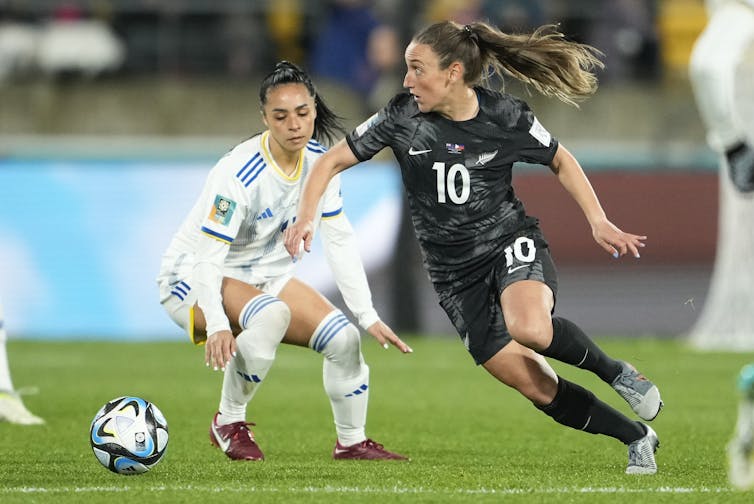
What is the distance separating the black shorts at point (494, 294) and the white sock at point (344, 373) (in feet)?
2.02

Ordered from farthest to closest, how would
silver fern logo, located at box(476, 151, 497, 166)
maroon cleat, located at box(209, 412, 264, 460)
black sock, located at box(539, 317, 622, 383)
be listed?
1. maroon cleat, located at box(209, 412, 264, 460)
2. silver fern logo, located at box(476, 151, 497, 166)
3. black sock, located at box(539, 317, 622, 383)

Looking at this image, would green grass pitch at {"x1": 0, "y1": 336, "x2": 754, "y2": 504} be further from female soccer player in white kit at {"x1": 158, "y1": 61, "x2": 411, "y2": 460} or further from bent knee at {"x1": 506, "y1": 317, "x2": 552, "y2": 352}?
bent knee at {"x1": 506, "y1": 317, "x2": 552, "y2": 352}

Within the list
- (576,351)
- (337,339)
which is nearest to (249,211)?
(337,339)

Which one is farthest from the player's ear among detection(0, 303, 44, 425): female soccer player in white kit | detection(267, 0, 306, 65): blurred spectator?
detection(267, 0, 306, 65): blurred spectator

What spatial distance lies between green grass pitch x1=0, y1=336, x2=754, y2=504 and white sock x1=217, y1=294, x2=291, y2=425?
1.07 ft

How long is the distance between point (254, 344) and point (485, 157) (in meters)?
1.32

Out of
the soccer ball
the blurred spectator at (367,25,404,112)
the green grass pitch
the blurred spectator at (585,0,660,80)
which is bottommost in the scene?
→ the green grass pitch

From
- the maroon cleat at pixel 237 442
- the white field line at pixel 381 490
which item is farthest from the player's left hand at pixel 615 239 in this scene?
the maroon cleat at pixel 237 442

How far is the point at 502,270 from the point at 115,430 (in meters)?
1.73

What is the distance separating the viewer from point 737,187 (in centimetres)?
487

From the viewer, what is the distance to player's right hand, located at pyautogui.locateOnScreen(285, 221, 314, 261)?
18.6ft

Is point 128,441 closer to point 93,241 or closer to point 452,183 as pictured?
point 452,183

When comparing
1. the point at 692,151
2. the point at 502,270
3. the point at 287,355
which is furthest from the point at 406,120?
the point at 692,151

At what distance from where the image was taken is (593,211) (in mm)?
5875
